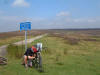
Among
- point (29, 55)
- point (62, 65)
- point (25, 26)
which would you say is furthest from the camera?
point (25, 26)

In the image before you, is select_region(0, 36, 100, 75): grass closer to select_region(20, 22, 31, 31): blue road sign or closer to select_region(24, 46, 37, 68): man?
select_region(24, 46, 37, 68): man

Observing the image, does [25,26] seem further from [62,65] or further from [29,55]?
[62,65]

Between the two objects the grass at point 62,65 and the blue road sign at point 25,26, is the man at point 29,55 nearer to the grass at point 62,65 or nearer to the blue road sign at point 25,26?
the grass at point 62,65

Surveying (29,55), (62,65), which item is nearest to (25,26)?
(29,55)

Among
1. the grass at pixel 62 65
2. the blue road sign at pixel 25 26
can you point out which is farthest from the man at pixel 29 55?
the blue road sign at pixel 25 26

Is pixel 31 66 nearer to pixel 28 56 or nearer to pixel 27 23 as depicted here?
pixel 28 56

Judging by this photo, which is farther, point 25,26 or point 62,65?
point 25,26

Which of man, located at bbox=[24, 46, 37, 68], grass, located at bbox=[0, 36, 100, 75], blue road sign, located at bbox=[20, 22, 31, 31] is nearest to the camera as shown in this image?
grass, located at bbox=[0, 36, 100, 75]

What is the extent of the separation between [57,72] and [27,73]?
145 cm

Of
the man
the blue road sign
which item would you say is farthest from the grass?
the blue road sign

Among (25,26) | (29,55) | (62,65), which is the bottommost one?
(62,65)

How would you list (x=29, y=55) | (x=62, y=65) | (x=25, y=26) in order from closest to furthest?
(x=29, y=55)
(x=62, y=65)
(x=25, y=26)

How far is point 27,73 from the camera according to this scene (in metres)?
7.20

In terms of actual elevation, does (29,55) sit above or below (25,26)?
below
